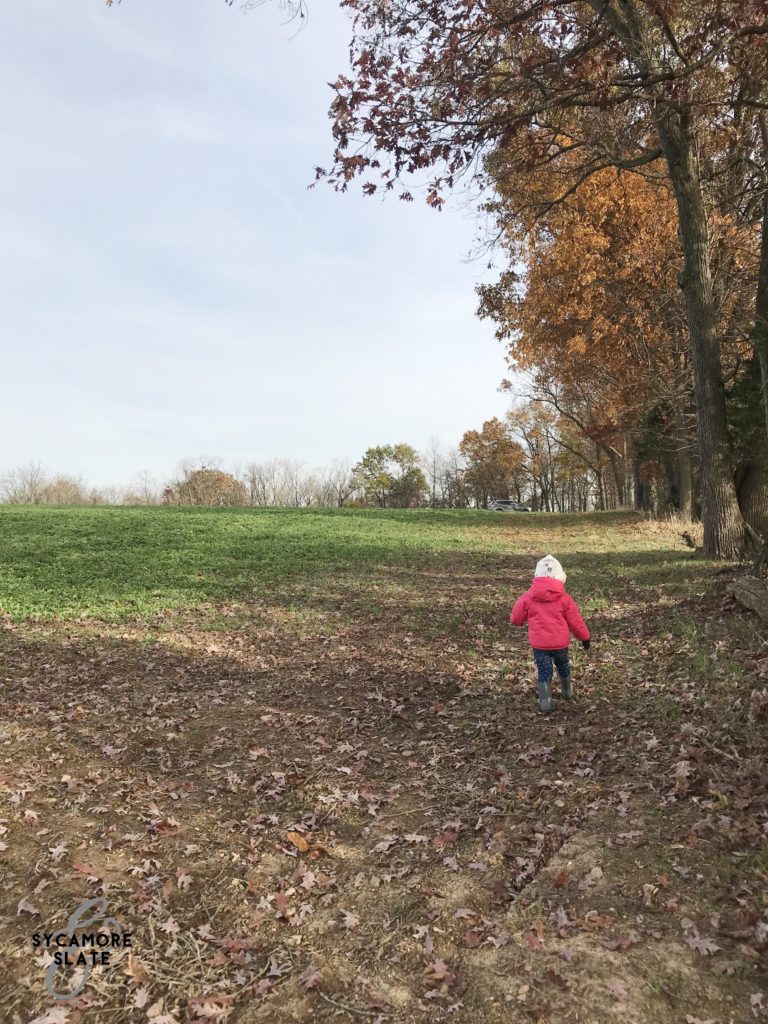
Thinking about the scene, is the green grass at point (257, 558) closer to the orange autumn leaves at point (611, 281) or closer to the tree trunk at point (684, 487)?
the tree trunk at point (684, 487)

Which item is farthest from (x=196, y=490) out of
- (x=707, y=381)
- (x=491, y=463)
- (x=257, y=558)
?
(x=707, y=381)

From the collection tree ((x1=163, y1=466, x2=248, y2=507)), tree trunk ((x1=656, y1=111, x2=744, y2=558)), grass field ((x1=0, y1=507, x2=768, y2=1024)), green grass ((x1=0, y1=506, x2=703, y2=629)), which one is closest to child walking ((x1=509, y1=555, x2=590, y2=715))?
grass field ((x1=0, y1=507, x2=768, y2=1024))

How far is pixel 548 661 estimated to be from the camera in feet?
22.4

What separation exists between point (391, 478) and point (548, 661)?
77.3 metres

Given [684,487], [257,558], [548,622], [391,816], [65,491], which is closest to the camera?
[391,816]

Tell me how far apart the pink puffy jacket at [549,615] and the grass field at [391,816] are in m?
0.81

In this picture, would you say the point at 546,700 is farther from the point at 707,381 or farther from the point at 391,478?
the point at 391,478

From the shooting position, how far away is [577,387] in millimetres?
31906

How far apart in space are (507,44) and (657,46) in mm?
2816

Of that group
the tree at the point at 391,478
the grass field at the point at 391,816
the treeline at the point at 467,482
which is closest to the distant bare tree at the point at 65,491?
the treeline at the point at 467,482

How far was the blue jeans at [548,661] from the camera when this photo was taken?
6.81 meters

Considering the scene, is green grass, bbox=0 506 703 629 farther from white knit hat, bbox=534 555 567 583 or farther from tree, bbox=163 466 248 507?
tree, bbox=163 466 248 507

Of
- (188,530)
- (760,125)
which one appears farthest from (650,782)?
(188,530)

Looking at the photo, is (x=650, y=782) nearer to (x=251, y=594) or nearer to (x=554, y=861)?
(x=554, y=861)
